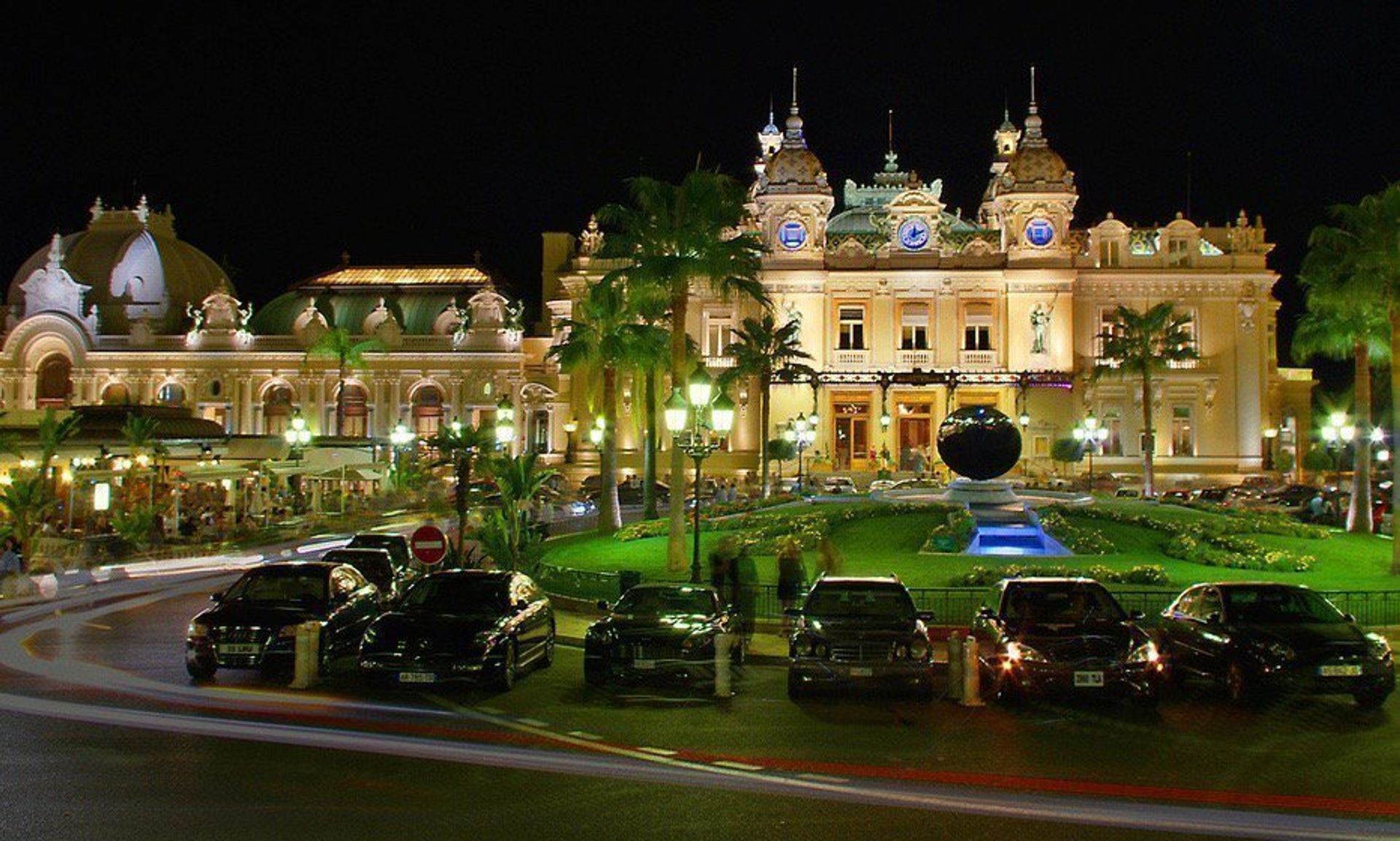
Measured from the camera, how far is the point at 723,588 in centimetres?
2214

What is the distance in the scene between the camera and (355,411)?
79875 mm

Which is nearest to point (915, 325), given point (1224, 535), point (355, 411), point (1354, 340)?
point (1354, 340)

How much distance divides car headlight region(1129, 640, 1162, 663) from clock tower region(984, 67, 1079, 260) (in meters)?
55.3

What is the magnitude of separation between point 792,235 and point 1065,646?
56025 millimetres

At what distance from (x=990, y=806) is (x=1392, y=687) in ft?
24.6

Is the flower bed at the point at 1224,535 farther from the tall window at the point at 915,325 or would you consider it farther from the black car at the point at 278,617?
the tall window at the point at 915,325

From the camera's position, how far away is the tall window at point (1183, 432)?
69812 millimetres

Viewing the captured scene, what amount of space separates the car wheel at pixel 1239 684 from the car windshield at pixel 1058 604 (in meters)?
1.44

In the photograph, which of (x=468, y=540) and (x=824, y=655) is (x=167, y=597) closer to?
(x=468, y=540)

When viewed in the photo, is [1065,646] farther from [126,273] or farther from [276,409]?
[126,273]

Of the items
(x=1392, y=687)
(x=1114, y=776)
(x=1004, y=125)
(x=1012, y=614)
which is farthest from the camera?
(x=1004, y=125)

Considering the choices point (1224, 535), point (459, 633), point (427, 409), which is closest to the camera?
point (459, 633)

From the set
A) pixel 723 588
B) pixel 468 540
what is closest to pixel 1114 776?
pixel 723 588

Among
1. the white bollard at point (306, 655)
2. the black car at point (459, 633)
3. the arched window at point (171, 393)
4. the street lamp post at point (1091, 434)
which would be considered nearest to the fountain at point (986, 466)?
the black car at point (459, 633)
